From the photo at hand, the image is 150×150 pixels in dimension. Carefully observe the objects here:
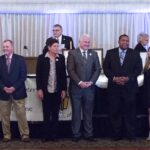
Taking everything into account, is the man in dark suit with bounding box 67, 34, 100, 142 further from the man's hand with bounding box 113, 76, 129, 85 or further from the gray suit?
the man's hand with bounding box 113, 76, 129, 85

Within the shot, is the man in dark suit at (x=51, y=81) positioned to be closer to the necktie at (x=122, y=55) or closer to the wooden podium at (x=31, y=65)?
the wooden podium at (x=31, y=65)

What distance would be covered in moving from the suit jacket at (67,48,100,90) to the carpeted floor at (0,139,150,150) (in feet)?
2.61

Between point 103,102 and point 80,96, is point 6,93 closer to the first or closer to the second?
point 80,96

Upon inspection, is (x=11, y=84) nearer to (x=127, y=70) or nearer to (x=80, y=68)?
(x=80, y=68)

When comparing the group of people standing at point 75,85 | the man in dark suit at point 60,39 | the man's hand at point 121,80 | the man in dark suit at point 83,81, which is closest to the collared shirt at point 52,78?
the group of people standing at point 75,85

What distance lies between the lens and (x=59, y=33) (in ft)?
23.9

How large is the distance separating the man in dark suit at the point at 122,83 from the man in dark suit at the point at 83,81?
237 millimetres

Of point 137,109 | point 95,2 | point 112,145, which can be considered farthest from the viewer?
point 95,2

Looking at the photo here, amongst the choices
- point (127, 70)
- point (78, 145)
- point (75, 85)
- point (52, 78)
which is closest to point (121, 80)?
point (127, 70)

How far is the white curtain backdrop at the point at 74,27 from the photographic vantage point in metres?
10.1

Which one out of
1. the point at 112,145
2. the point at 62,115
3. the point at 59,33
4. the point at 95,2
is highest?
the point at 95,2

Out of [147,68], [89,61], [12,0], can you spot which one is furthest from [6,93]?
[12,0]

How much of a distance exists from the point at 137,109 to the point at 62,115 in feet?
3.64

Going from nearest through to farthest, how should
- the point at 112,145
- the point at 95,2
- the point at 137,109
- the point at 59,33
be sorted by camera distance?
1. the point at 112,145
2. the point at 137,109
3. the point at 59,33
4. the point at 95,2
